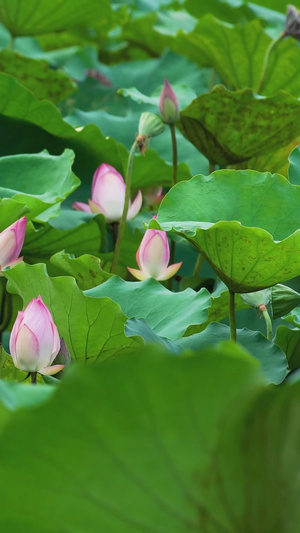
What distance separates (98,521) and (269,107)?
3.28ft

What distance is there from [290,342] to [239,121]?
19.8 inches

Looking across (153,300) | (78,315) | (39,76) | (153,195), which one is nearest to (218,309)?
(153,300)

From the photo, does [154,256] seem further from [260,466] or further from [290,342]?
[260,466]

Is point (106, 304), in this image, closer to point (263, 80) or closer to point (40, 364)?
point (40, 364)

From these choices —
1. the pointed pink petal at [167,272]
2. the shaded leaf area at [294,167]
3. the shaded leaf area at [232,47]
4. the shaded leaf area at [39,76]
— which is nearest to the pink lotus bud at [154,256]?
the pointed pink petal at [167,272]

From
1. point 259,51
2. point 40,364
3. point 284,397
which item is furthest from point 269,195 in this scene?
point 259,51

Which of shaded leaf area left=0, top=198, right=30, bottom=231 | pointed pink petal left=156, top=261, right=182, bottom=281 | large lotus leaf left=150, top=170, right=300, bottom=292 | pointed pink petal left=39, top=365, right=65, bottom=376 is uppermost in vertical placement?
large lotus leaf left=150, top=170, right=300, bottom=292

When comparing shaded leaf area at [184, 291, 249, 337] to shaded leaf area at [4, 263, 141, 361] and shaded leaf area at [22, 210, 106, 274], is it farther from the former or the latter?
shaded leaf area at [22, 210, 106, 274]

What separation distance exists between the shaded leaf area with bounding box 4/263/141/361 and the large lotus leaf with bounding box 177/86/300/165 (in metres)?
0.53

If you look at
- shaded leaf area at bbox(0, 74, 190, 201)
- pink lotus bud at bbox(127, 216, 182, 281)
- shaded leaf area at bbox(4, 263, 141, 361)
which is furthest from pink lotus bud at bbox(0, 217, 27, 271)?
shaded leaf area at bbox(0, 74, 190, 201)

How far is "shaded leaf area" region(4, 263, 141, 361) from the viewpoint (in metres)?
0.95

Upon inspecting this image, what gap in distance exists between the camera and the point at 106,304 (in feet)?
3.09

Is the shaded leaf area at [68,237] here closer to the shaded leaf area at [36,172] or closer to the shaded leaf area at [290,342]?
the shaded leaf area at [36,172]

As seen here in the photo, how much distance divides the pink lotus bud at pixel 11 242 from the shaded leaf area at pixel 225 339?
0.72 feet
